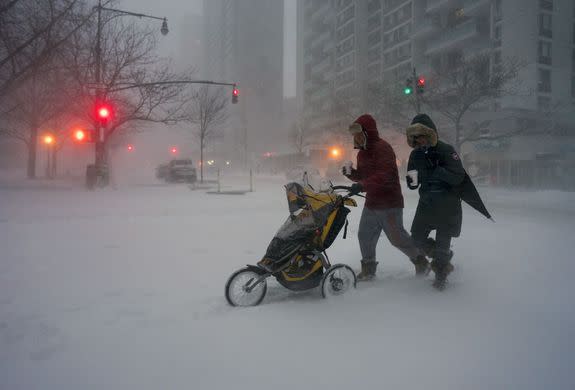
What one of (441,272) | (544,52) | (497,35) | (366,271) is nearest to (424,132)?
(441,272)

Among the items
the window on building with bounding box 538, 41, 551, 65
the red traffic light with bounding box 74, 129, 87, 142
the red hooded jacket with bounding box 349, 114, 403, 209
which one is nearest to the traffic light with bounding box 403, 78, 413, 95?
the red hooded jacket with bounding box 349, 114, 403, 209

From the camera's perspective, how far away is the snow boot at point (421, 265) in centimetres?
481

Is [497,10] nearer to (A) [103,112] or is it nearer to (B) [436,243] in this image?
(A) [103,112]

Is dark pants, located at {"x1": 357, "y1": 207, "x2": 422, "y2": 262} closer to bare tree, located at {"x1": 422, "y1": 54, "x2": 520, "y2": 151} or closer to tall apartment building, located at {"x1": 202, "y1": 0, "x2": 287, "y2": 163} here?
bare tree, located at {"x1": 422, "y1": 54, "x2": 520, "y2": 151}

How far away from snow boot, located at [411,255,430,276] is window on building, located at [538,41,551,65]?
121 ft

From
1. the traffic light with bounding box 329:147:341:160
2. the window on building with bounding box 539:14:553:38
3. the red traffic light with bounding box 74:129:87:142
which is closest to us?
the red traffic light with bounding box 74:129:87:142

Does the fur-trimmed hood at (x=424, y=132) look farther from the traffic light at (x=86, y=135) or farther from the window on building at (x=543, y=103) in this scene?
the window on building at (x=543, y=103)

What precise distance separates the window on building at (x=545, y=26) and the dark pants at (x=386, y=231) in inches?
1495

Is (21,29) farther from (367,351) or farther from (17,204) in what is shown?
(367,351)

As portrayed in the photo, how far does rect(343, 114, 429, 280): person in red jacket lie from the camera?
4.56m

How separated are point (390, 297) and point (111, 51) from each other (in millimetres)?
21812

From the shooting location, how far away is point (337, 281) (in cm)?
420

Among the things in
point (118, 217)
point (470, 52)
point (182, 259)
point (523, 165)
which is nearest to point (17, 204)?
point (118, 217)

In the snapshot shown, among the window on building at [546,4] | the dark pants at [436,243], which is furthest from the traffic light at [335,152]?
the dark pants at [436,243]
